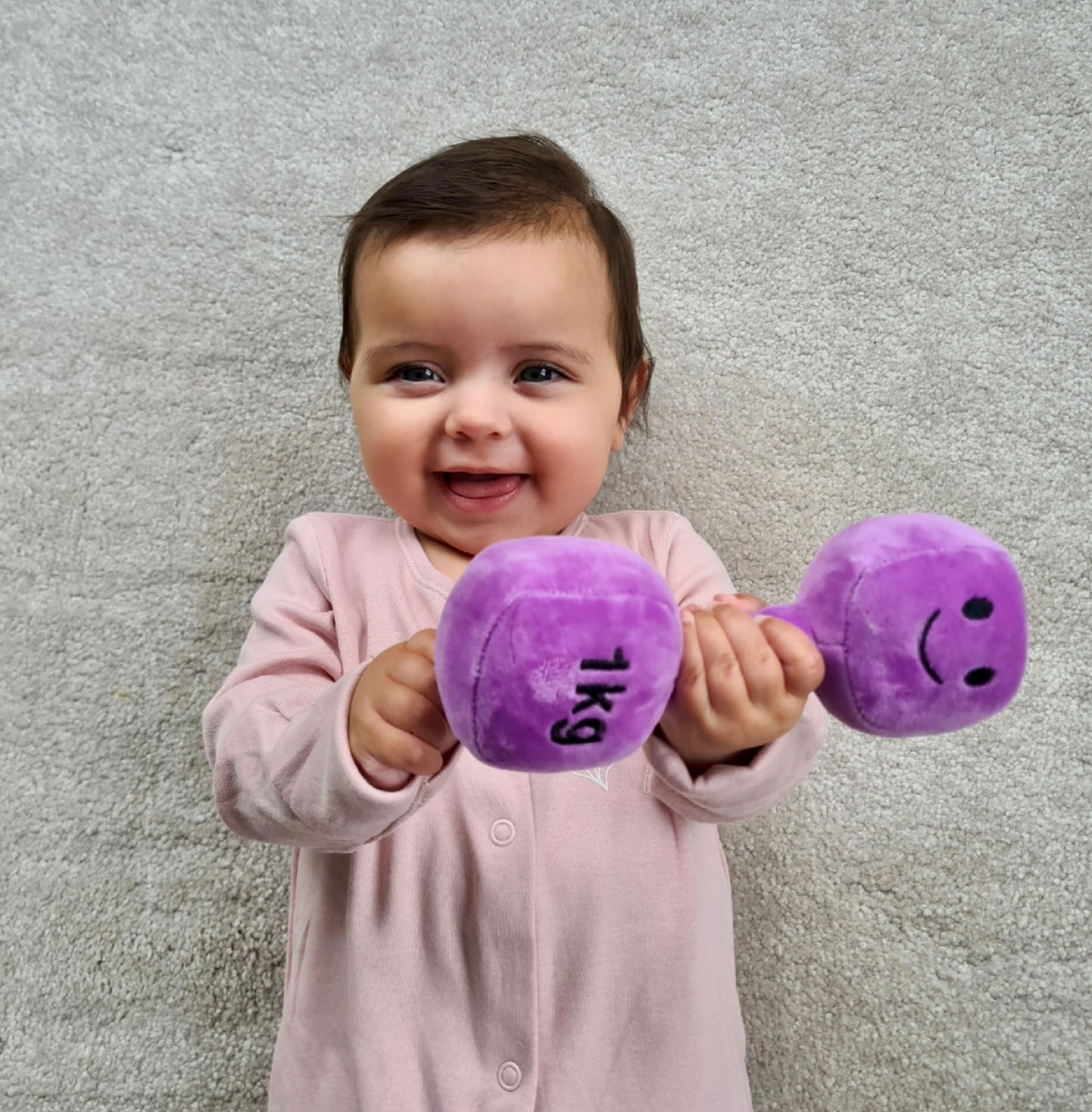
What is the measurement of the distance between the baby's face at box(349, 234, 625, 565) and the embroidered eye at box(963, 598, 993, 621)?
31 cm

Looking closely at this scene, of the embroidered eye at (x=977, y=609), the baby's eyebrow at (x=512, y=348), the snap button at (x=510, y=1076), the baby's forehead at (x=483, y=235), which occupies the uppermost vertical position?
the baby's forehead at (x=483, y=235)

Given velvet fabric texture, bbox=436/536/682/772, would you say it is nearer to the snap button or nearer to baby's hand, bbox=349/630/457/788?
baby's hand, bbox=349/630/457/788

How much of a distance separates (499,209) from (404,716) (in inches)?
14.0

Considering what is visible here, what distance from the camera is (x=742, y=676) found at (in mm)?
417

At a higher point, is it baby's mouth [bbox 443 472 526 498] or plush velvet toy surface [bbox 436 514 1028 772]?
plush velvet toy surface [bbox 436 514 1028 772]

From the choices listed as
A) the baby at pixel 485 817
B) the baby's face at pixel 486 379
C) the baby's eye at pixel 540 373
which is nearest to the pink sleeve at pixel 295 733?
the baby at pixel 485 817

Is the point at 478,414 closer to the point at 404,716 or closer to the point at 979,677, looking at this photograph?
the point at 404,716

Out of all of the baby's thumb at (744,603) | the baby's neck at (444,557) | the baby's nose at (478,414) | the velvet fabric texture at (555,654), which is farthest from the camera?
the baby's neck at (444,557)

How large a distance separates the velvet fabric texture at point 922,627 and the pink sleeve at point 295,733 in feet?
0.72

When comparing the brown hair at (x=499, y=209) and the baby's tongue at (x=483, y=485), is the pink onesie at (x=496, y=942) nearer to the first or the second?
the baby's tongue at (x=483, y=485)

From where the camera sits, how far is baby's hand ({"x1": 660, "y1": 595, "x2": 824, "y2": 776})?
413 mm

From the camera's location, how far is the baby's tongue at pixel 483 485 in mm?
662

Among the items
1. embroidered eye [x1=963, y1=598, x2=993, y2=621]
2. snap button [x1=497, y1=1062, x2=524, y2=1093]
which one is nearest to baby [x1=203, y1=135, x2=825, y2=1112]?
snap button [x1=497, y1=1062, x2=524, y2=1093]

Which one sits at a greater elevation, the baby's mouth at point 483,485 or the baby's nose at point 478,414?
the baby's nose at point 478,414
